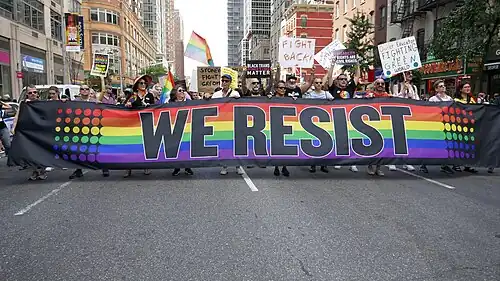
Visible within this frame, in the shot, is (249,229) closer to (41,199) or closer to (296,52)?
(41,199)

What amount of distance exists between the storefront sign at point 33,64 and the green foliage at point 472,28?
Answer: 27319 millimetres

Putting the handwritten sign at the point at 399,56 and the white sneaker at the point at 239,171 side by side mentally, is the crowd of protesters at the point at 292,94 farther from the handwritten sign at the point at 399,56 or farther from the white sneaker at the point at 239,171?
the handwritten sign at the point at 399,56

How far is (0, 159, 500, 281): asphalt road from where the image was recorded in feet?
12.7

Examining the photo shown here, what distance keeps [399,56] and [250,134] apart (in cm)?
489

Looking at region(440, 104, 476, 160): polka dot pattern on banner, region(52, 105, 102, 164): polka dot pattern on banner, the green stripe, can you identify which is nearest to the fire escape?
region(440, 104, 476, 160): polka dot pattern on banner

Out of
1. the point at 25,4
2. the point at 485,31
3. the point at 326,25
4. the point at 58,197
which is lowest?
the point at 58,197

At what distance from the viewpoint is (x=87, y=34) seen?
6775 centimetres

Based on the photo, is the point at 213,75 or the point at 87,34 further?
the point at 87,34

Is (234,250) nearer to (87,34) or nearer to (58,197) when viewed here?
(58,197)

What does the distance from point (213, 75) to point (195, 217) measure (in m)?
9.17

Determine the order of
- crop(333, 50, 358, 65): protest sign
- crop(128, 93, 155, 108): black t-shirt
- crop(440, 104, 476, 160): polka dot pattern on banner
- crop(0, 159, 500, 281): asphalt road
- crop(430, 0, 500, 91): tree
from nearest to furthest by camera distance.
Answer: crop(0, 159, 500, 281): asphalt road → crop(440, 104, 476, 160): polka dot pattern on banner → crop(128, 93, 155, 108): black t-shirt → crop(333, 50, 358, 65): protest sign → crop(430, 0, 500, 91): tree

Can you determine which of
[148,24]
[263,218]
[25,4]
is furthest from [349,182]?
[148,24]

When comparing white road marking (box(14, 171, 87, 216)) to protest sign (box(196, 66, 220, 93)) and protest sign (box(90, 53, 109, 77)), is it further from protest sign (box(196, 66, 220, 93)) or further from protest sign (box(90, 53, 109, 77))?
protest sign (box(90, 53, 109, 77))

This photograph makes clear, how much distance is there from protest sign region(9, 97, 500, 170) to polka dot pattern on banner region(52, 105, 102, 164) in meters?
0.02
